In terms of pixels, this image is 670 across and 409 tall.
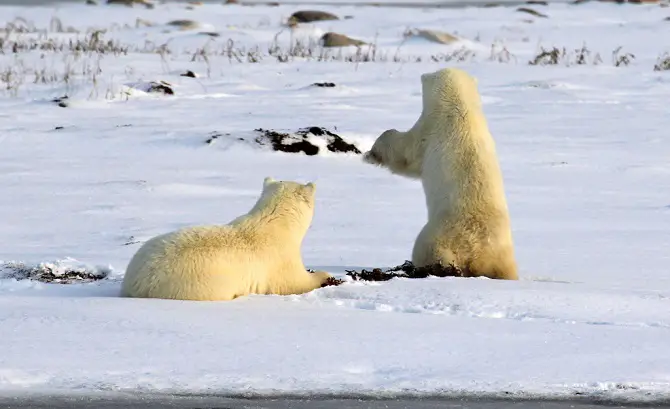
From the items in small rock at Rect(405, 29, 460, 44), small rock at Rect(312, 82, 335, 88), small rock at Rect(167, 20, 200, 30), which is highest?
small rock at Rect(312, 82, 335, 88)

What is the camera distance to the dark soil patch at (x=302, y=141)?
996 cm

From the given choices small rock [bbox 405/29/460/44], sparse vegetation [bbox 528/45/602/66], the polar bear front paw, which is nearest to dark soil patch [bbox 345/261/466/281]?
the polar bear front paw

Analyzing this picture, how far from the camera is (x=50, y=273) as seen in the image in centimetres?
559

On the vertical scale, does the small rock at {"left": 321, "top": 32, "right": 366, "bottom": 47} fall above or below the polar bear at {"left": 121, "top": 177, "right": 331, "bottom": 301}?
below

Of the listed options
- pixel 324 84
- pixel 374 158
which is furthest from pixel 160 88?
pixel 374 158

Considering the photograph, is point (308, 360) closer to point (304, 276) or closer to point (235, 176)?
point (304, 276)

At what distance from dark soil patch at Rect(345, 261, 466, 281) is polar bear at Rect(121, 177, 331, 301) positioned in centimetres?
26

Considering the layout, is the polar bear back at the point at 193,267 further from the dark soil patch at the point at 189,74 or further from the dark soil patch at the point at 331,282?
the dark soil patch at the point at 189,74

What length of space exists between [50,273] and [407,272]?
1.69 m

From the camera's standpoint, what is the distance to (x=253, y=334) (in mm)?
4070

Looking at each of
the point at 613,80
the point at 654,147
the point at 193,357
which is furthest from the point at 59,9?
the point at 193,357

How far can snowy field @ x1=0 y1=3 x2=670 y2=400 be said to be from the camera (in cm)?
370

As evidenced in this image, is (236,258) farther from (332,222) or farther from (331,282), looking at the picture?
(332,222)

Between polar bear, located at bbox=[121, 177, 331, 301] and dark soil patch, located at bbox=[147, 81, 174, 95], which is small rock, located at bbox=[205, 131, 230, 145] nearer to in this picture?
dark soil patch, located at bbox=[147, 81, 174, 95]
